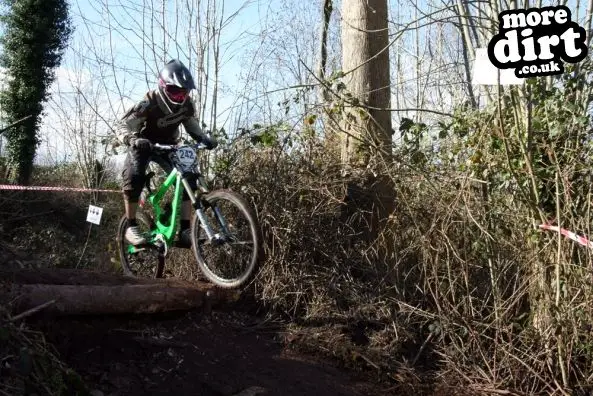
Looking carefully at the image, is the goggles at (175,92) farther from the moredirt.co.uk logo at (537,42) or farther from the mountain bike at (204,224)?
the moredirt.co.uk logo at (537,42)

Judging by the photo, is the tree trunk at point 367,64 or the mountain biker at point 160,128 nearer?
the mountain biker at point 160,128

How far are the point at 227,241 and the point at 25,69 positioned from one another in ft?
40.6

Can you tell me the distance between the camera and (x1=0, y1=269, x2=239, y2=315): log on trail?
3786mm

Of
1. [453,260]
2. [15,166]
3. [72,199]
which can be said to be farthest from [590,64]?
[15,166]

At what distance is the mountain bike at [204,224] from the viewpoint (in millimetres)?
4961

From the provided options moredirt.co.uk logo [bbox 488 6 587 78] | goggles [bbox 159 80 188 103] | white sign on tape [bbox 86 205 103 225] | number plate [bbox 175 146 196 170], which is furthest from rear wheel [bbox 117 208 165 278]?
moredirt.co.uk logo [bbox 488 6 587 78]

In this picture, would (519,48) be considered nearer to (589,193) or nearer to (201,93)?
(589,193)

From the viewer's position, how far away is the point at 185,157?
17.4 feet

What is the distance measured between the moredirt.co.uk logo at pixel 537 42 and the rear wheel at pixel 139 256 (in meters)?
3.37

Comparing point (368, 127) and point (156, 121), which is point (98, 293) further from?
point (368, 127)

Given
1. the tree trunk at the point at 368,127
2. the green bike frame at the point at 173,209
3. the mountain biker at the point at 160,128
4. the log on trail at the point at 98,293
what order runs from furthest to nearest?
the tree trunk at the point at 368,127, the mountain biker at the point at 160,128, the green bike frame at the point at 173,209, the log on trail at the point at 98,293

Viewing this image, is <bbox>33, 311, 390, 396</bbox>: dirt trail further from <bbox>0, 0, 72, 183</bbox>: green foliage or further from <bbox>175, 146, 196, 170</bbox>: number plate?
<bbox>0, 0, 72, 183</bbox>: green foliage

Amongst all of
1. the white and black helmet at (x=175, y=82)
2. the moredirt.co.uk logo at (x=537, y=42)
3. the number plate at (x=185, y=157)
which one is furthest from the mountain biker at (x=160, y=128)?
the moredirt.co.uk logo at (x=537, y=42)

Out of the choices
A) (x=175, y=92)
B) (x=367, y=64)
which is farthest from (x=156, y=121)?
(x=367, y=64)
